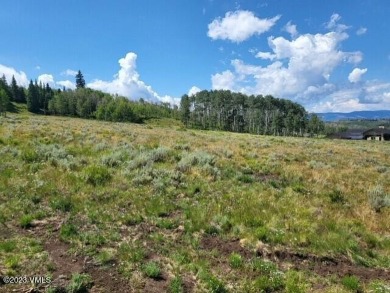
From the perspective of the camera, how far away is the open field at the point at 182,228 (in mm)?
6727

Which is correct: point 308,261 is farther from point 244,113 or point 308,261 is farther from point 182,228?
point 244,113

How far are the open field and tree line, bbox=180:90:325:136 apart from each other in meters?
118

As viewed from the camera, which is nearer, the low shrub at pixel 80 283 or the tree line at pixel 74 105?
the low shrub at pixel 80 283

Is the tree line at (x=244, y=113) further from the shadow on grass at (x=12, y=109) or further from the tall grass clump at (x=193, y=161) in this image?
the tall grass clump at (x=193, y=161)

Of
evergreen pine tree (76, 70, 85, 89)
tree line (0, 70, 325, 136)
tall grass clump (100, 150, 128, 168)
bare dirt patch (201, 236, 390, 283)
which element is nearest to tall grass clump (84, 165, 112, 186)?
tall grass clump (100, 150, 128, 168)

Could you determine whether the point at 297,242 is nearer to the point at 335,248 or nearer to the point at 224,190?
the point at 335,248

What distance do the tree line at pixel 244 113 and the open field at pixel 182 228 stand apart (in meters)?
118

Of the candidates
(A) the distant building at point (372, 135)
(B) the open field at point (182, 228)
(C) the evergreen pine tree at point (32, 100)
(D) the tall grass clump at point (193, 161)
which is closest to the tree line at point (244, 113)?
(A) the distant building at point (372, 135)

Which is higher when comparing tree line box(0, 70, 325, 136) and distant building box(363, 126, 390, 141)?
tree line box(0, 70, 325, 136)

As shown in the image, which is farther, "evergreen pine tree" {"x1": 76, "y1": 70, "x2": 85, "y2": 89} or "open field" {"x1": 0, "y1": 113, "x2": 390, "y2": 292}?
"evergreen pine tree" {"x1": 76, "y1": 70, "x2": 85, "y2": 89}

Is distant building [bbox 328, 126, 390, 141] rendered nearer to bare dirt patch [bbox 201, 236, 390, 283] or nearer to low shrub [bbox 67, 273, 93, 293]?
bare dirt patch [bbox 201, 236, 390, 283]

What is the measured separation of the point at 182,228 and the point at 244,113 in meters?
137

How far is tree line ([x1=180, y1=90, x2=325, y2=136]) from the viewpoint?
134 m

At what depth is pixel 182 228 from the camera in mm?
8977
